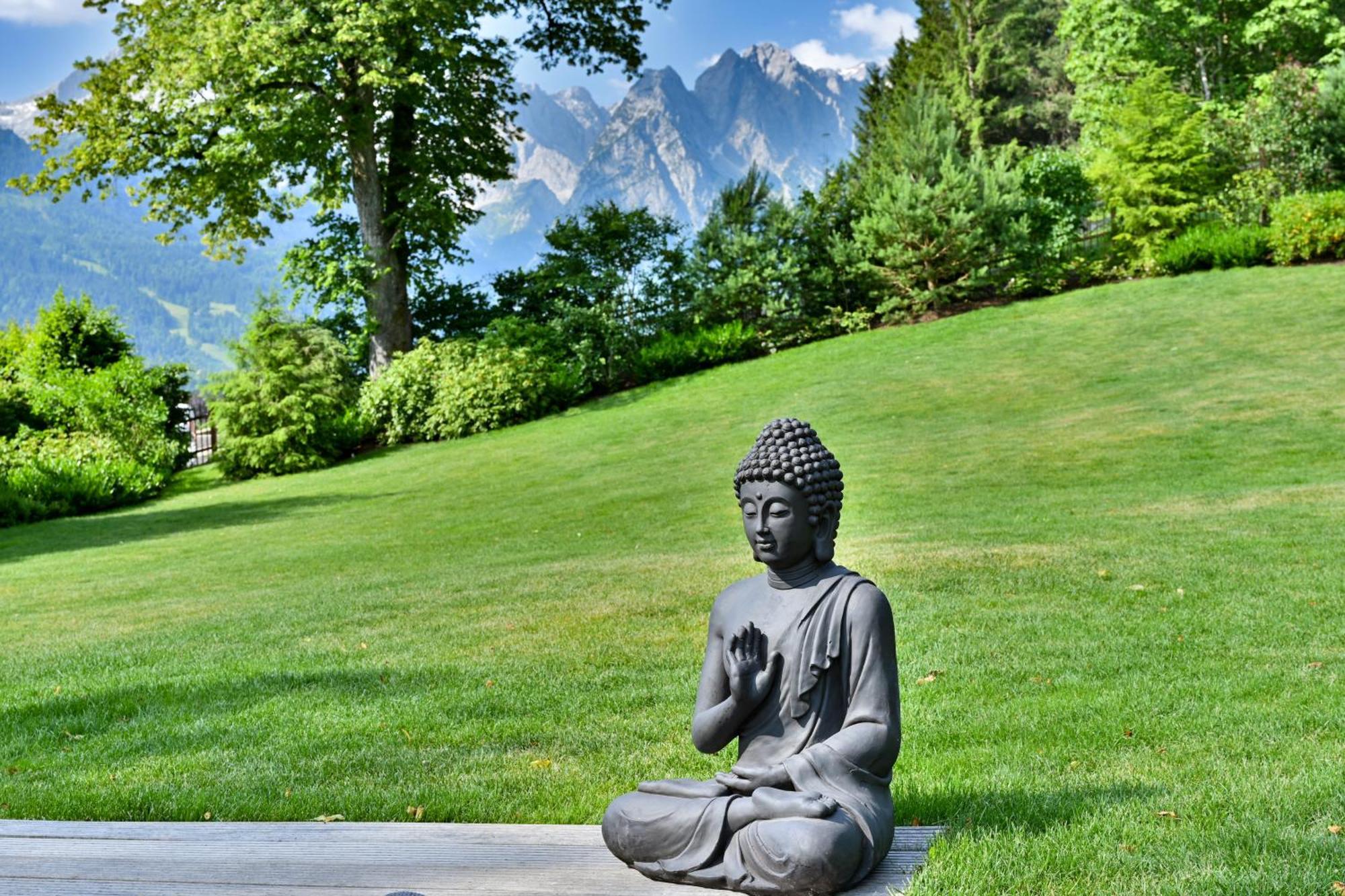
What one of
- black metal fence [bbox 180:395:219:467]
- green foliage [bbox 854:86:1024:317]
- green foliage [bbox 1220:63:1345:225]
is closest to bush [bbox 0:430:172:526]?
black metal fence [bbox 180:395:219:467]

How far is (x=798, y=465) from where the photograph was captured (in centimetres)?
329

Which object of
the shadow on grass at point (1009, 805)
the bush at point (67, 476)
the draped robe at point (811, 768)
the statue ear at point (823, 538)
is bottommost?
the shadow on grass at point (1009, 805)

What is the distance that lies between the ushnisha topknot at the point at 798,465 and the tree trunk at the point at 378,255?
79.9 feet

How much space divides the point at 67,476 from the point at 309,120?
889 centimetres

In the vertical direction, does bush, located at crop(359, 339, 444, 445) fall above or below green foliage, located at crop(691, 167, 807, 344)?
below

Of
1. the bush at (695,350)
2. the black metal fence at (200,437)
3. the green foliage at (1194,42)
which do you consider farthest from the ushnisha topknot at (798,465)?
the green foliage at (1194,42)

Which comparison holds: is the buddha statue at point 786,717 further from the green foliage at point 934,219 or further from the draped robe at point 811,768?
the green foliage at point 934,219

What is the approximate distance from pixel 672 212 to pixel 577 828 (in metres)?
28.7

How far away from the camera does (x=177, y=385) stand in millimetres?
27922

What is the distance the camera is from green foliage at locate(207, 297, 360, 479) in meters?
24.4

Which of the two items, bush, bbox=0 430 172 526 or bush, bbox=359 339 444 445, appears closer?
bush, bbox=0 430 172 526

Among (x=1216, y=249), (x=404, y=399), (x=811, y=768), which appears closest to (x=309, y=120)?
(x=404, y=399)

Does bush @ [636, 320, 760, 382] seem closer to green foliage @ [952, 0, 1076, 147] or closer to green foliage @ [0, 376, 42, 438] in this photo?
green foliage @ [0, 376, 42, 438]

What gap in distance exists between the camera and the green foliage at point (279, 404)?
24.4 m
